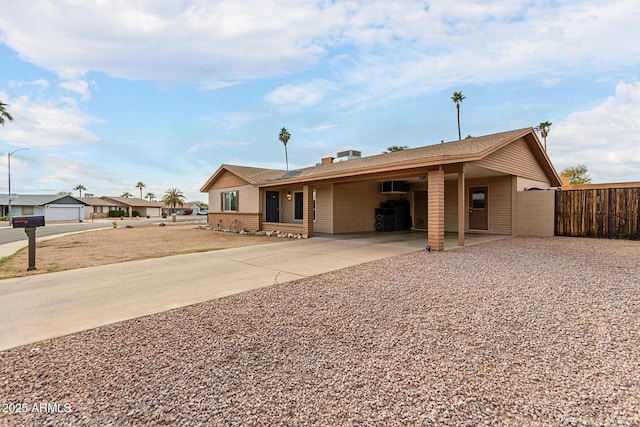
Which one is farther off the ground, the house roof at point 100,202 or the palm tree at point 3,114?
the palm tree at point 3,114

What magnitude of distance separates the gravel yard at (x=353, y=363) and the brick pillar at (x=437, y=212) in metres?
3.77

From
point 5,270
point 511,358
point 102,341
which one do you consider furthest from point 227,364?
point 5,270

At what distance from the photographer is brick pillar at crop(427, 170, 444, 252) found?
8.26 m

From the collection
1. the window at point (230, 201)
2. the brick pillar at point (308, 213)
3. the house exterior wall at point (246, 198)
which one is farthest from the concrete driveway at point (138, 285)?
the window at point (230, 201)

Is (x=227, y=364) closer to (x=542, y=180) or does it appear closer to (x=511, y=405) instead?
(x=511, y=405)

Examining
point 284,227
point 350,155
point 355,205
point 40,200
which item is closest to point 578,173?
point 350,155

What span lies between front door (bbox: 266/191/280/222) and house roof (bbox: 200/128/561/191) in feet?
3.52

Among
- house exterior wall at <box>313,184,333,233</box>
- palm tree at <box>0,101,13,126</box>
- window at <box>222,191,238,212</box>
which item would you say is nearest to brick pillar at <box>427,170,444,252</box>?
house exterior wall at <box>313,184,333,233</box>

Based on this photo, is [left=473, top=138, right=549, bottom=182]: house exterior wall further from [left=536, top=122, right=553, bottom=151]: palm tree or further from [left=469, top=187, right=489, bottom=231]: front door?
[left=536, top=122, right=553, bottom=151]: palm tree

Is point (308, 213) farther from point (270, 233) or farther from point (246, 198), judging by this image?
point (246, 198)

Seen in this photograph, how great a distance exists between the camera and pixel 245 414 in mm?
1890

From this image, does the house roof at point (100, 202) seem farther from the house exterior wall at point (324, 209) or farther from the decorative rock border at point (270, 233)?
the house exterior wall at point (324, 209)

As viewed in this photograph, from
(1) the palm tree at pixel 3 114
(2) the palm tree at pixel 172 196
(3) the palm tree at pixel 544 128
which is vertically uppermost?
(1) the palm tree at pixel 3 114

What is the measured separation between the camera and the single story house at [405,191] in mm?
9008
